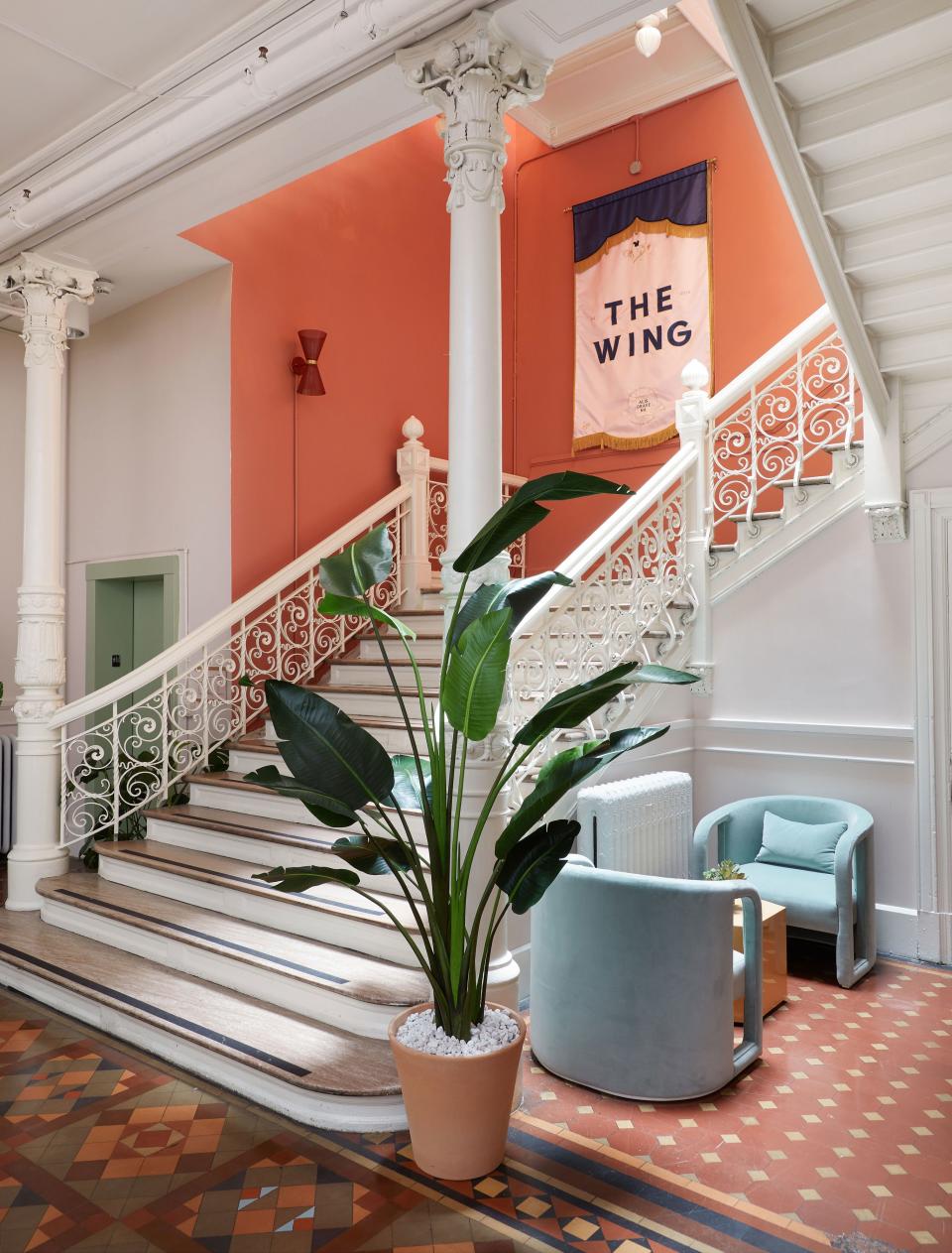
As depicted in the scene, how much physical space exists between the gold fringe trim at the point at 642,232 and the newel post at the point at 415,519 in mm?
2360

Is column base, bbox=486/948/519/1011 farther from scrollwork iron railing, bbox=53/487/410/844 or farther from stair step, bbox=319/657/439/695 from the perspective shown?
scrollwork iron railing, bbox=53/487/410/844

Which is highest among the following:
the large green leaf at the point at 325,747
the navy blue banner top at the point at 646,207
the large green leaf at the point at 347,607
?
the navy blue banner top at the point at 646,207

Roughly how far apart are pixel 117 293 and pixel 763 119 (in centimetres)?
430

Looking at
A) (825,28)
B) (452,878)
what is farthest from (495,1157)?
(825,28)

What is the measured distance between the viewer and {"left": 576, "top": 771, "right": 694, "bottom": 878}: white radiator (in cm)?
434

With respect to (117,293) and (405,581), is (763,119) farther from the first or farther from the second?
(117,293)

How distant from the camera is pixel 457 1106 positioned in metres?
2.74

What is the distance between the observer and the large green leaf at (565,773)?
2.69m

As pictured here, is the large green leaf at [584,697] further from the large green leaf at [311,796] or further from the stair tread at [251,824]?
the stair tread at [251,824]

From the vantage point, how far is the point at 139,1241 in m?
2.51

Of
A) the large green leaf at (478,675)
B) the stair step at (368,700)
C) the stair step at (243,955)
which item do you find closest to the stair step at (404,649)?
the stair step at (368,700)

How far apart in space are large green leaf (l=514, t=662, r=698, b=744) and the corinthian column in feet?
2.04

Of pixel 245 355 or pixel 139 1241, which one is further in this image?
pixel 245 355

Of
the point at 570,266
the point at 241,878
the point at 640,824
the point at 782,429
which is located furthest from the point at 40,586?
the point at 570,266
